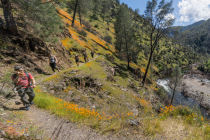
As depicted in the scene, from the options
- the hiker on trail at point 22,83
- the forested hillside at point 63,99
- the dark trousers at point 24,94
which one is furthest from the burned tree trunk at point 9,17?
the dark trousers at point 24,94

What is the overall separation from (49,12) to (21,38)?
13.7 feet

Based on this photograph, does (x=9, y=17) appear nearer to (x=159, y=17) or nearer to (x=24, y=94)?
(x=24, y=94)

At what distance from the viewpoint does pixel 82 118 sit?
4.41 meters

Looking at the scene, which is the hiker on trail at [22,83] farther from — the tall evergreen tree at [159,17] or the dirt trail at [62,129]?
the tall evergreen tree at [159,17]

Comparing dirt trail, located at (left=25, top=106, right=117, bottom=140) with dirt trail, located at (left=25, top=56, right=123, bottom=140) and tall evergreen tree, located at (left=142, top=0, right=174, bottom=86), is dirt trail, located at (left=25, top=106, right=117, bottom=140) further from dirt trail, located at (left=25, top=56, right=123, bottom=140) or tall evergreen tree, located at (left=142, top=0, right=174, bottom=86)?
tall evergreen tree, located at (left=142, top=0, right=174, bottom=86)

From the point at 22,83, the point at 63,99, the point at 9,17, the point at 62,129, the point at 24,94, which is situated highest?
the point at 9,17

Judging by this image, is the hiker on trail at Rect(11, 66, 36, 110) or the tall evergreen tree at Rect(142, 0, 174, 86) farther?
the tall evergreen tree at Rect(142, 0, 174, 86)

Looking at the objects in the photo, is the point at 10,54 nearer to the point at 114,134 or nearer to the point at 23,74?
the point at 23,74

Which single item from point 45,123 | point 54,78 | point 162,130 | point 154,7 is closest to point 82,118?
point 45,123

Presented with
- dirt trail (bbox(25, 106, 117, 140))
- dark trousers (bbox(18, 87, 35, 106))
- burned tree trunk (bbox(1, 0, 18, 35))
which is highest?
burned tree trunk (bbox(1, 0, 18, 35))

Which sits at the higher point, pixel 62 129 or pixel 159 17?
pixel 159 17

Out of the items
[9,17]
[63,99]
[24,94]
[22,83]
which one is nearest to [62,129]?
[24,94]

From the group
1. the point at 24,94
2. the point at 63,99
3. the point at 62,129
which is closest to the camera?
the point at 62,129

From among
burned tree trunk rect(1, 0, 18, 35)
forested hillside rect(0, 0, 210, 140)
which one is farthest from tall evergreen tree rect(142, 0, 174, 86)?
burned tree trunk rect(1, 0, 18, 35)
